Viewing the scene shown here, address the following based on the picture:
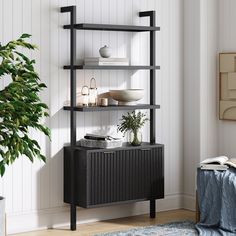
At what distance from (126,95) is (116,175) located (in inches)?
28.3

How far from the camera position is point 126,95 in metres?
5.91

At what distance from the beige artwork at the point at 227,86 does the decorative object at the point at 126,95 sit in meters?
0.97

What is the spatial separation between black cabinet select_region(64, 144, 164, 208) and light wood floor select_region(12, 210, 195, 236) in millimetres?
235

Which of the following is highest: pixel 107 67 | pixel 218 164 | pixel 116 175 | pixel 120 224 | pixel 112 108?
pixel 107 67

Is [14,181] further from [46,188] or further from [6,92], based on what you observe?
[6,92]

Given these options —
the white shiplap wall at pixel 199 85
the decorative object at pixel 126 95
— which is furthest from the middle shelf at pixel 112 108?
the white shiplap wall at pixel 199 85

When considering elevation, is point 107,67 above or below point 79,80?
above

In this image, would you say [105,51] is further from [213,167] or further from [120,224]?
[120,224]

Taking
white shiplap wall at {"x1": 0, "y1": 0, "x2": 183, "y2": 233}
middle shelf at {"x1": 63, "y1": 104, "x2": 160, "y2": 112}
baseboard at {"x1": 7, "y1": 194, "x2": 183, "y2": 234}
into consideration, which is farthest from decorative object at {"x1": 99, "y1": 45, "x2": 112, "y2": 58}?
baseboard at {"x1": 7, "y1": 194, "x2": 183, "y2": 234}

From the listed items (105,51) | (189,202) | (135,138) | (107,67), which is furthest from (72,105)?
(189,202)

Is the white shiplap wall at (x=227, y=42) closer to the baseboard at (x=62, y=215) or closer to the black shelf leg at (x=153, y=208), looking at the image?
the baseboard at (x=62, y=215)

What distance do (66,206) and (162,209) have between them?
113 centimetres

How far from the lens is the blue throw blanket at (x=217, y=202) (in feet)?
18.3

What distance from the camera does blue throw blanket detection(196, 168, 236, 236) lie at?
5.57 metres
